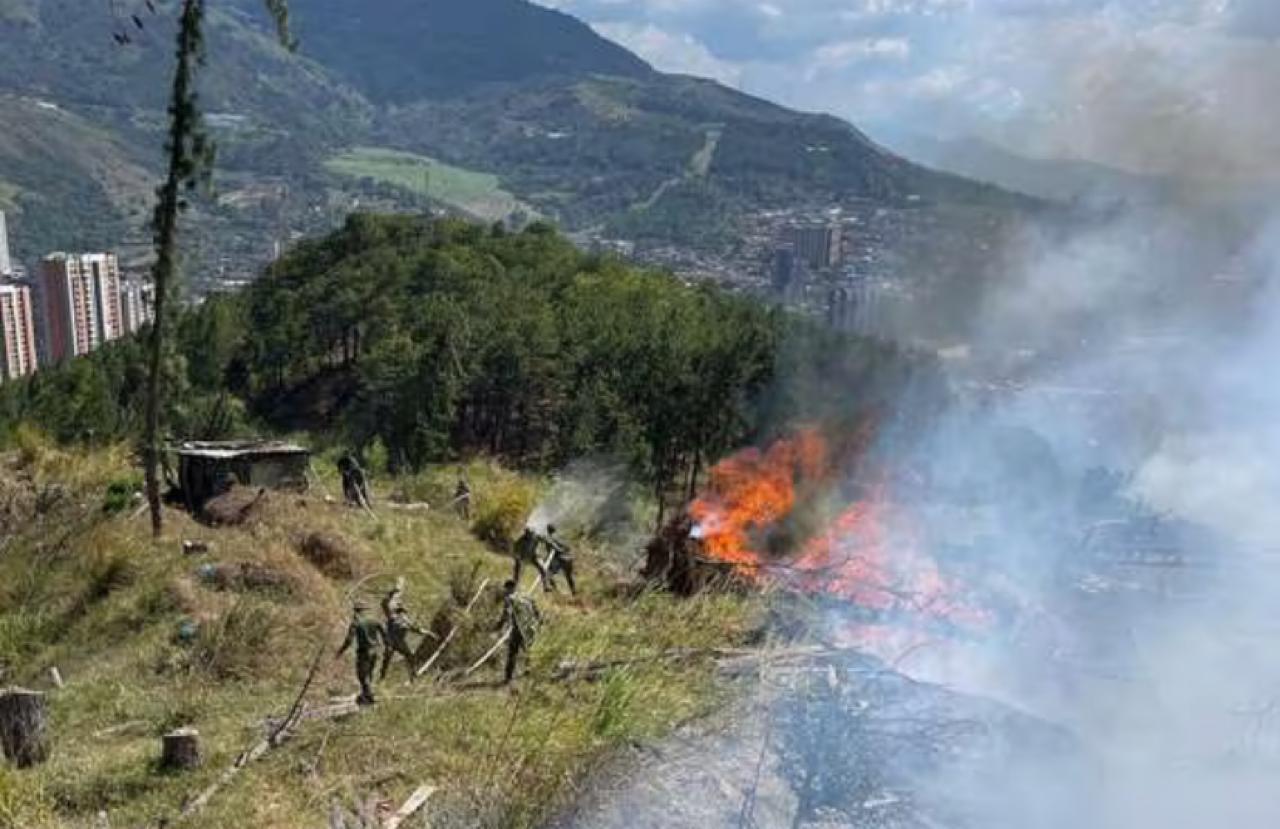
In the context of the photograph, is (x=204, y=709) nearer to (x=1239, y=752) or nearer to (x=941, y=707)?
(x=941, y=707)

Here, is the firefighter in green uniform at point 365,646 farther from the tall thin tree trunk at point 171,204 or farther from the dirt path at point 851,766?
the tall thin tree trunk at point 171,204

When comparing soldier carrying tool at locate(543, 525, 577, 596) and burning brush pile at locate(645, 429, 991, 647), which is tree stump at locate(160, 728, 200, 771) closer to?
burning brush pile at locate(645, 429, 991, 647)

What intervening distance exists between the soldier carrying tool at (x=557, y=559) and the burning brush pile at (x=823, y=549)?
1334 millimetres

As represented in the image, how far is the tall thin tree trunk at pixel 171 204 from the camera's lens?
17.3 metres

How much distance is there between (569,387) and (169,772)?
38.2 meters

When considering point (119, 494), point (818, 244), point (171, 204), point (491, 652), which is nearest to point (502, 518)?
point (119, 494)

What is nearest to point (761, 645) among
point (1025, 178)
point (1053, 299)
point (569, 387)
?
point (1025, 178)

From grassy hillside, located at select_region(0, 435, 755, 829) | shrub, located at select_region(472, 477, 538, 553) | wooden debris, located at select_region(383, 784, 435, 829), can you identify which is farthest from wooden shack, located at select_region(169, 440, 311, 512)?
wooden debris, located at select_region(383, 784, 435, 829)

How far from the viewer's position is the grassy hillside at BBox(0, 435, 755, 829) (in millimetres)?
8922

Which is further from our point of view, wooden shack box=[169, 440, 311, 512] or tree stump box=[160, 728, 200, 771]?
wooden shack box=[169, 440, 311, 512]

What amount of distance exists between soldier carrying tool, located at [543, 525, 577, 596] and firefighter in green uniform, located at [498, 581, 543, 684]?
4.37 metres

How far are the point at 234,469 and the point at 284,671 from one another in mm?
8993

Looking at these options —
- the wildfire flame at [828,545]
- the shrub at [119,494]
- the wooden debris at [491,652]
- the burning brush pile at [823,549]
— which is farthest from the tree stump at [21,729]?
the shrub at [119,494]

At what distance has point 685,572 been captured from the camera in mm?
17188
